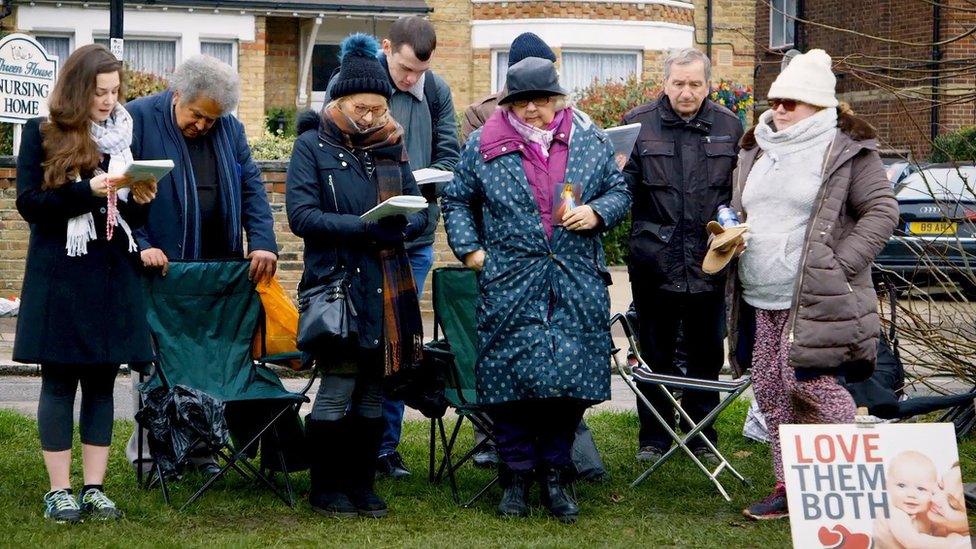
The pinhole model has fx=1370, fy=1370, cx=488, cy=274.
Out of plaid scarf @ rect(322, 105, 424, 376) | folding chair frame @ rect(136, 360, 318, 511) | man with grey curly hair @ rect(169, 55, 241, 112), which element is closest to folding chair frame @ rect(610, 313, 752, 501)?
plaid scarf @ rect(322, 105, 424, 376)

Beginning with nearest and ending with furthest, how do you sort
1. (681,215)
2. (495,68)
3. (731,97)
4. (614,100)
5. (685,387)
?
(685,387) < (681,215) < (614,100) < (731,97) < (495,68)

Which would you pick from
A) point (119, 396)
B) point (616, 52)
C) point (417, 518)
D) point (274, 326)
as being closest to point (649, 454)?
point (417, 518)

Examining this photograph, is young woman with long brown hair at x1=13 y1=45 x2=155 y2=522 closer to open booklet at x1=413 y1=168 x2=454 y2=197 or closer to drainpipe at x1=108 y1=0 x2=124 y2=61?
open booklet at x1=413 y1=168 x2=454 y2=197

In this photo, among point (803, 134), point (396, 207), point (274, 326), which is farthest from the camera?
point (274, 326)

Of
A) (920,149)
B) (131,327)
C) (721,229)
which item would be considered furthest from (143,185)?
(920,149)

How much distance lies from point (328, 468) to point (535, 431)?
0.92 metres

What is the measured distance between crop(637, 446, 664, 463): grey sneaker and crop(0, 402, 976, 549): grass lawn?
9 cm

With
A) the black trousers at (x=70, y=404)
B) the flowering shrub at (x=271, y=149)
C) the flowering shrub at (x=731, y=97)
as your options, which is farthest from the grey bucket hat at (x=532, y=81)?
the flowering shrub at (x=731, y=97)

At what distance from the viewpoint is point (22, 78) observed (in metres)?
13.6

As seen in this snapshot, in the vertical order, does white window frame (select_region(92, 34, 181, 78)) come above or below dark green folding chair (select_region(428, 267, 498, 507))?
above

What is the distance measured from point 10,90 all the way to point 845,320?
10.3 m

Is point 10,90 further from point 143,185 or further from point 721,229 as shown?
point 721,229

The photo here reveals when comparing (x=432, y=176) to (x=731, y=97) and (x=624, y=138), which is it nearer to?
(x=624, y=138)

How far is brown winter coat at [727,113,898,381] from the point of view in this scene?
5.58 metres
